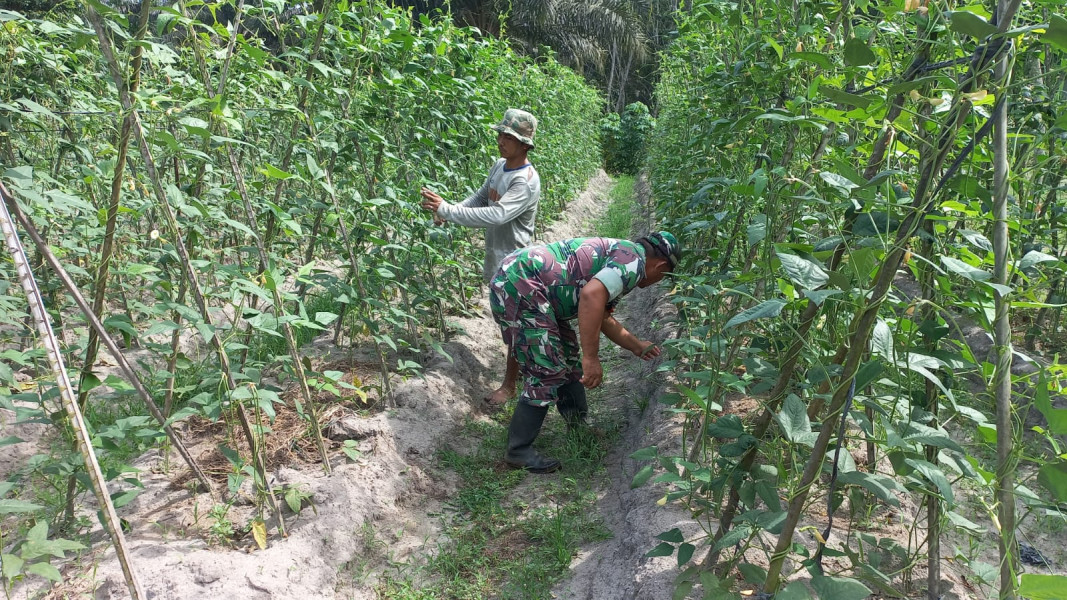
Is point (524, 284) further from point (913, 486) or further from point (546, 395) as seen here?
point (913, 486)

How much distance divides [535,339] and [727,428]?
1.35 metres

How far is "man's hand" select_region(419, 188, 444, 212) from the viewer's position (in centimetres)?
317

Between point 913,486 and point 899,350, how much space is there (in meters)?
0.32

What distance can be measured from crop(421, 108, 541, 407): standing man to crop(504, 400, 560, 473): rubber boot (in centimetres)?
56

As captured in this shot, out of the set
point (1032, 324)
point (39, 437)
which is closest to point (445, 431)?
point (39, 437)

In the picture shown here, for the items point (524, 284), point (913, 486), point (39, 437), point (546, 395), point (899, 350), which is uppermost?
point (899, 350)

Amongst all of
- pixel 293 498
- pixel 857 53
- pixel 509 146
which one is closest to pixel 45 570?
pixel 293 498

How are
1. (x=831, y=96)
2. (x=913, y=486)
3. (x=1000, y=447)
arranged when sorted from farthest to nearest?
(x=913, y=486), (x=1000, y=447), (x=831, y=96)

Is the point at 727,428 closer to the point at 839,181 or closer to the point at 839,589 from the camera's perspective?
the point at 839,589

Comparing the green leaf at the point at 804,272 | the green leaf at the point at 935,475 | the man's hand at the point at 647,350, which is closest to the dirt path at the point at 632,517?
the man's hand at the point at 647,350

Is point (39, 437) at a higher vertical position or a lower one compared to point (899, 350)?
lower

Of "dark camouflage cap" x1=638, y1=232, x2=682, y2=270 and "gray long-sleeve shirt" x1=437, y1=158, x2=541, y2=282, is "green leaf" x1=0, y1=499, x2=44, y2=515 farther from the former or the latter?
"dark camouflage cap" x1=638, y1=232, x2=682, y2=270

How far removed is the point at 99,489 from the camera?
124 centimetres

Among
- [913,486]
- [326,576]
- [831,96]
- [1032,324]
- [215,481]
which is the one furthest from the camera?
[1032,324]
